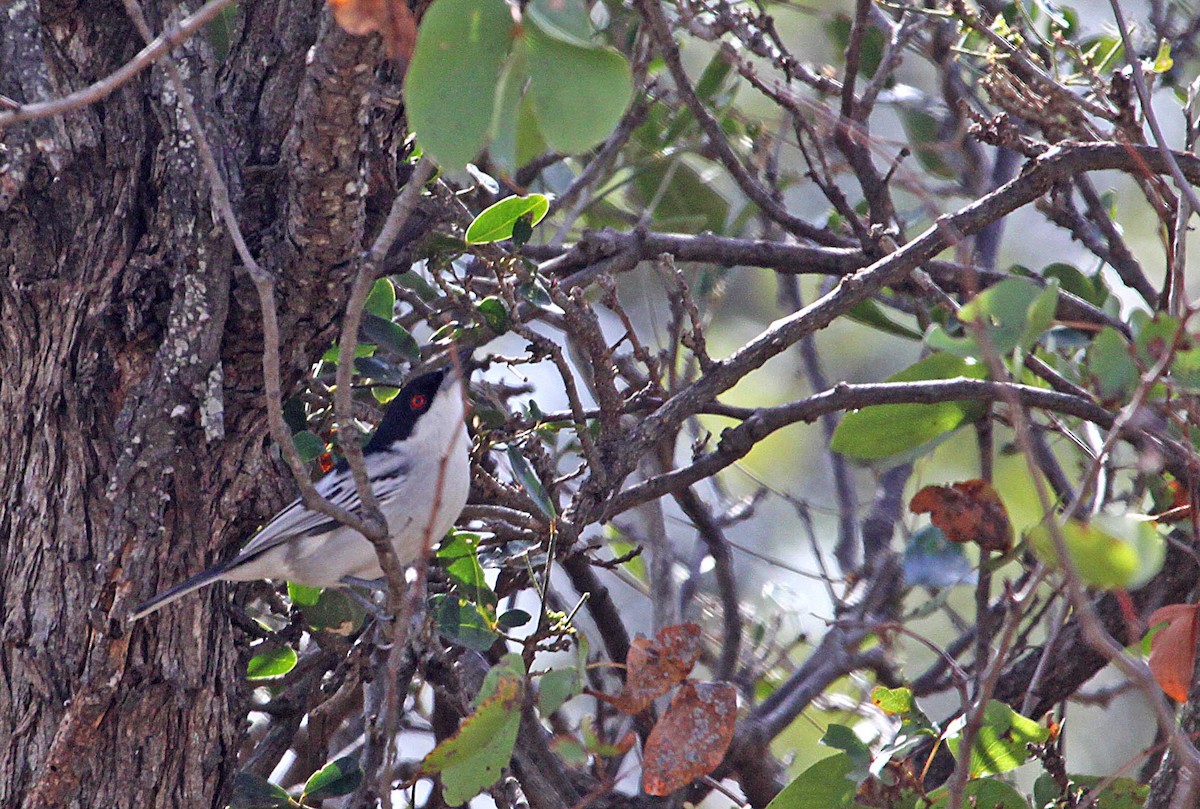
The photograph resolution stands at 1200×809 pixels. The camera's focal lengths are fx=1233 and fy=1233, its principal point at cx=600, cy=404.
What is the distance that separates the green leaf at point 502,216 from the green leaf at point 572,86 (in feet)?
4.91

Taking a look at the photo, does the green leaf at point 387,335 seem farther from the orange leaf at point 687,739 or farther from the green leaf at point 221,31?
the orange leaf at point 687,739

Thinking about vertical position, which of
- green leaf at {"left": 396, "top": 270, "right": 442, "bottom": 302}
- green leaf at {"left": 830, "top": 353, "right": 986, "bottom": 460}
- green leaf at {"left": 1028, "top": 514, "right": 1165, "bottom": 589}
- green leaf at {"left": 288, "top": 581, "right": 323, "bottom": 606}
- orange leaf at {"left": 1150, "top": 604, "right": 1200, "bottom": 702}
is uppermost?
green leaf at {"left": 396, "top": 270, "right": 442, "bottom": 302}

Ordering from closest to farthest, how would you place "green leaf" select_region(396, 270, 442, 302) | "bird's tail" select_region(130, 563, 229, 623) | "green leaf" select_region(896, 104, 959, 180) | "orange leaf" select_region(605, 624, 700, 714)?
"orange leaf" select_region(605, 624, 700, 714) < "bird's tail" select_region(130, 563, 229, 623) < "green leaf" select_region(396, 270, 442, 302) < "green leaf" select_region(896, 104, 959, 180)

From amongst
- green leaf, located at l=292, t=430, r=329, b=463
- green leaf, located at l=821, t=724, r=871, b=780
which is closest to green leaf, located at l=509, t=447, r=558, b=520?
green leaf, located at l=292, t=430, r=329, b=463

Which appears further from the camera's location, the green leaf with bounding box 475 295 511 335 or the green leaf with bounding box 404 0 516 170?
the green leaf with bounding box 475 295 511 335

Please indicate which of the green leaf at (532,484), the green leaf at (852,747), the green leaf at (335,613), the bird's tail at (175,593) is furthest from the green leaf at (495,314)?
the green leaf at (852,747)

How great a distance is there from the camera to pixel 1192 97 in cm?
381

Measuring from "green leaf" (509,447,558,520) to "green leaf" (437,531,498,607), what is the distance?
24 centimetres

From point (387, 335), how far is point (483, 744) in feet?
4.40

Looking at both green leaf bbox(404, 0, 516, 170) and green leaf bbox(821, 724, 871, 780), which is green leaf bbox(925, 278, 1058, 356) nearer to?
green leaf bbox(404, 0, 516, 170)

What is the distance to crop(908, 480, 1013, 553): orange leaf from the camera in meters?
2.71

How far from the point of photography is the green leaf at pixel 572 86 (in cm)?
173

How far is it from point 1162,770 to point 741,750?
154 cm

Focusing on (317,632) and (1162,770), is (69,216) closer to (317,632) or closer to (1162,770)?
(317,632)
